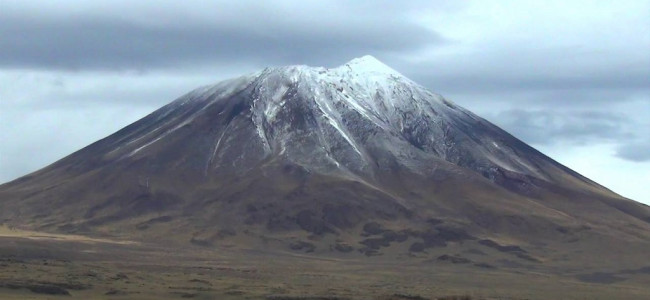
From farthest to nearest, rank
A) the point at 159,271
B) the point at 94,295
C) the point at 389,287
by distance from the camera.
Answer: the point at 159,271 < the point at 389,287 < the point at 94,295

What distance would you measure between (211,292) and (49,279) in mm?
21827

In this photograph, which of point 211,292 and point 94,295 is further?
point 211,292

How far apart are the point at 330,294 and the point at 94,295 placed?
33300 millimetres

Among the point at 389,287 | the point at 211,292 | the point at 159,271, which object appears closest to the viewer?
the point at 211,292

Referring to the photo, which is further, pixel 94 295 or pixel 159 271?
pixel 159 271

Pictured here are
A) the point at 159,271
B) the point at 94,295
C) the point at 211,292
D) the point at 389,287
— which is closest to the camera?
the point at 94,295

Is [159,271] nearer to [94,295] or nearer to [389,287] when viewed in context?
[389,287]

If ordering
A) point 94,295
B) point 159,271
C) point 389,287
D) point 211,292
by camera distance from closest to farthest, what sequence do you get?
point 94,295, point 211,292, point 389,287, point 159,271

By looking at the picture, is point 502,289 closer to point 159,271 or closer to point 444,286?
point 444,286

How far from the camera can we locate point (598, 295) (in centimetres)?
18688

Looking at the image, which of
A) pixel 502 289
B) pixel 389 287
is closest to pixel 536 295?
pixel 502 289

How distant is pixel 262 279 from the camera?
595 ft

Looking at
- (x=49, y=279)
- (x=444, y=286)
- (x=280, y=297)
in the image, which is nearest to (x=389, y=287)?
(x=444, y=286)

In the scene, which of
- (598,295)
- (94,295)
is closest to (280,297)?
(94,295)
